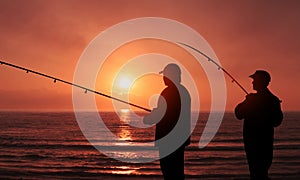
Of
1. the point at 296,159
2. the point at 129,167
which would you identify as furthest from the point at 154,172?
the point at 296,159

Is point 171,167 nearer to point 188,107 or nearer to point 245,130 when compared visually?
point 188,107

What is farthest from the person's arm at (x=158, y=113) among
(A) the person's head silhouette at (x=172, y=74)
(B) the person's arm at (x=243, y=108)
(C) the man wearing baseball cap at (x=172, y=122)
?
(B) the person's arm at (x=243, y=108)

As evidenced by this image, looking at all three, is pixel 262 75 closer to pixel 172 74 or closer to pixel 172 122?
pixel 172 74

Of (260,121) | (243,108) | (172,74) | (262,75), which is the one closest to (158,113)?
(172,74)

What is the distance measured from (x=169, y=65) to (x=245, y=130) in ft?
4.83

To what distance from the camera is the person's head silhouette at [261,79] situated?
5.80 meters

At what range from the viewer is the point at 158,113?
5.31 metres

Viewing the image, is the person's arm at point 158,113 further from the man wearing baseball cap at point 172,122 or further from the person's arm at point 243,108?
the person's arm at point 243,108

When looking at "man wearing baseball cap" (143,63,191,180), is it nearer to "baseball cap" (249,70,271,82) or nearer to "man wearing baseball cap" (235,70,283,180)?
"man wearing baseball cap" (235,70,283,180)

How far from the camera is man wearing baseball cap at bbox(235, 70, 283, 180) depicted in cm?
575

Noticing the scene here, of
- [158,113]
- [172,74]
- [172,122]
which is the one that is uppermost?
[172,74]

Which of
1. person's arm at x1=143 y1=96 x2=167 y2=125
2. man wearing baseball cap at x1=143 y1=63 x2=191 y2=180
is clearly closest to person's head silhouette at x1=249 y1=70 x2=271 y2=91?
man wearing baseball cap at x1=143 y1=63 x2=191 y2=180

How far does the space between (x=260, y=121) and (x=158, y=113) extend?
4.73ft

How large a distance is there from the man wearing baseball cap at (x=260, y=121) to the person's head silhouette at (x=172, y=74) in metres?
1.10
